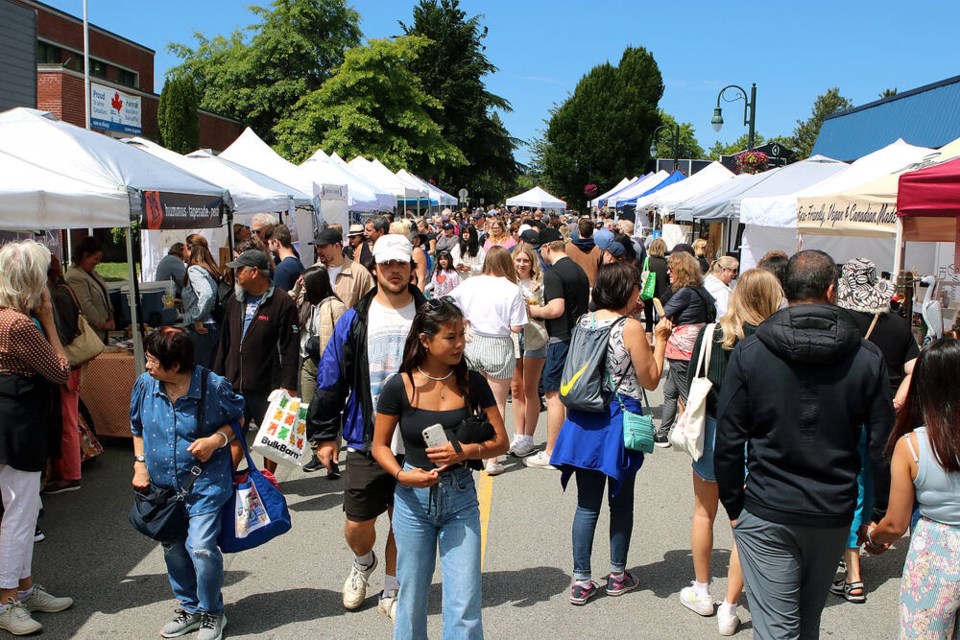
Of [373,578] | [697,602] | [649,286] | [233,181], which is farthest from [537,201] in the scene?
[697,602]

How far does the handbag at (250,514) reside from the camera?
3.76 meters

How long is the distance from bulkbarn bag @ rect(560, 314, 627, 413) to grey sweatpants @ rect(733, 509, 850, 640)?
122 centimetres

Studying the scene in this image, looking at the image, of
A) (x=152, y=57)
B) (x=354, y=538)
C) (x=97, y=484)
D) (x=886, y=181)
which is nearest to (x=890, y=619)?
(x=354, y=538)

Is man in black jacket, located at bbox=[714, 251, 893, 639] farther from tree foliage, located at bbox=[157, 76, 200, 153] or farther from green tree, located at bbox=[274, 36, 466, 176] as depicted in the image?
green tree, located at bbox=[274, 36, 466, 176]

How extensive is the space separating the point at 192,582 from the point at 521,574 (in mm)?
1829

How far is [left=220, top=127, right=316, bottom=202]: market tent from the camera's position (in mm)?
15352

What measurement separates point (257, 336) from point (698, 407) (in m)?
3.20

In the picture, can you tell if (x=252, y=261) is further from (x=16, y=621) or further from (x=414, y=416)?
(x=414, y=416)

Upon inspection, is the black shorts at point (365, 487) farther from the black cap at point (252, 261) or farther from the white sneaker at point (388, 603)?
the black cap at point (252, 261)

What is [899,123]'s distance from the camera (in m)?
17.5

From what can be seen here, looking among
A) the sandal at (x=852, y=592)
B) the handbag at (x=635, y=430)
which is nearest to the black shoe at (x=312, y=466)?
the handbag at (x=635, y=430)

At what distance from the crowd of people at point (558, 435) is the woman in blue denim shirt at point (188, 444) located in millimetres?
10

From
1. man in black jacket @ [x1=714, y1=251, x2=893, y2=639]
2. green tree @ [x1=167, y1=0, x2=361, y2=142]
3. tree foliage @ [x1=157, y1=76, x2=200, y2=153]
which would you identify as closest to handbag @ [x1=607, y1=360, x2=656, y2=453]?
man in black jacket @ [x1=714, y1=251, x2=893, y2=639]

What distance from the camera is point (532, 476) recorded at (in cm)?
641
